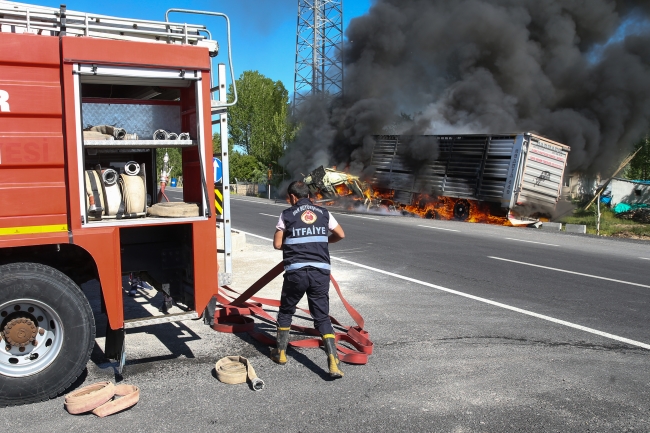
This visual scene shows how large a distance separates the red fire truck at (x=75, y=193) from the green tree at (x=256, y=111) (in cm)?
4833

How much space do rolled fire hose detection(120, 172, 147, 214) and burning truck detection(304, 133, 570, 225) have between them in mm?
18235

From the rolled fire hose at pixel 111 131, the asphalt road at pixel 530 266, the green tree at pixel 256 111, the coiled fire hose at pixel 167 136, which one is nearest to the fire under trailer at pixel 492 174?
the asphalt road at pixel 530 266

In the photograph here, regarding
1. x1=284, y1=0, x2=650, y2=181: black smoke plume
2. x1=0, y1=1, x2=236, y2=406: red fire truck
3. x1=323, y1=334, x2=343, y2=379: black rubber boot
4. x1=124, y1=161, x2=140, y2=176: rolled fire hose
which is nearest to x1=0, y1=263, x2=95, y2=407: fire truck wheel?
x1=0, y1=1, x2=236, y2=406: red fire truck

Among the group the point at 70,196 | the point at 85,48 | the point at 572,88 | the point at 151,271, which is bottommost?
the point at 151,271

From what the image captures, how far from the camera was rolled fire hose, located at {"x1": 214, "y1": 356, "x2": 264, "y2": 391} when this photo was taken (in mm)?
4145

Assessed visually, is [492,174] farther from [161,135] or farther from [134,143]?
[134,143]

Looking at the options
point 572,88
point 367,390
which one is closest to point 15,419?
point 367,390

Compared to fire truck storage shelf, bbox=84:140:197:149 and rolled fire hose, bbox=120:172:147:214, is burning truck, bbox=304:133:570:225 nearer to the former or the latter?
fire truck storage shelf, bbox=84:140:197:149

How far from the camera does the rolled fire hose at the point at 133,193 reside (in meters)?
4.20

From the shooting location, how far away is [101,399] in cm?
372

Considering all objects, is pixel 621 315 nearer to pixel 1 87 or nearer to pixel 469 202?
pixel 1 87

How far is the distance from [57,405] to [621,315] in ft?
19.8

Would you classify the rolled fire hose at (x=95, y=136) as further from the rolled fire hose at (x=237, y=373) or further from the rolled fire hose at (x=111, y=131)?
the rolled fire hose at (x=237, y=373)

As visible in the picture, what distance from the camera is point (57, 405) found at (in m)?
3.84
